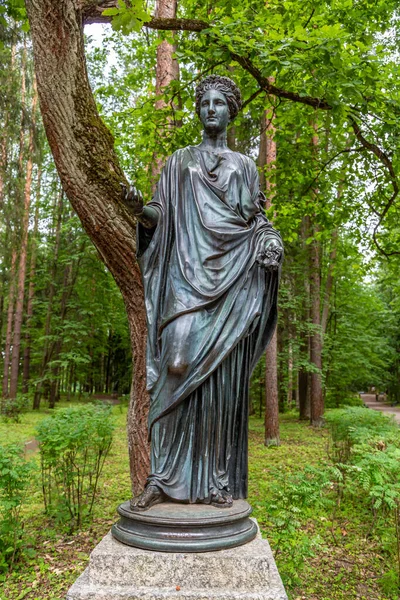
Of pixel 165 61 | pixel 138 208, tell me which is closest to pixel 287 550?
pixel 138 208

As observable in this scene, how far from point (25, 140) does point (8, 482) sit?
16597 mm

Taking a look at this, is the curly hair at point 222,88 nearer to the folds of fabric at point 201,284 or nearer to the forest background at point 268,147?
the folds of fabric at point 201,284

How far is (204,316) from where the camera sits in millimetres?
2783

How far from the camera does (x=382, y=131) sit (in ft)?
24.2

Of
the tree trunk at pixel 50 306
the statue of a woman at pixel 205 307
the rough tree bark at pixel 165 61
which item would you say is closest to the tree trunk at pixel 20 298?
the tree trunk at pixel 50 306

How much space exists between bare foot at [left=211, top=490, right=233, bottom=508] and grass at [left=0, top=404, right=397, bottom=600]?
2.03m

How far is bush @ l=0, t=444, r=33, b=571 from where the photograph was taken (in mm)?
5152

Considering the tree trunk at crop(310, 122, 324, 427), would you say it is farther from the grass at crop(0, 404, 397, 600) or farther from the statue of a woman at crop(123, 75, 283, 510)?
the statue of a woman at crop(123, 75, 283, 510)

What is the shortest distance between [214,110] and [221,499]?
2.16 meters

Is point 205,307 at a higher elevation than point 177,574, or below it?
higher

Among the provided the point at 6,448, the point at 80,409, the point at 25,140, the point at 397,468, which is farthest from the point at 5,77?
the point at 397,468

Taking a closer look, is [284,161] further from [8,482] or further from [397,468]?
[8,482]

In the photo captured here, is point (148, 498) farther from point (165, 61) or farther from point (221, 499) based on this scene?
point (165, 61)

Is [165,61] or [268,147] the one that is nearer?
[165,61]
